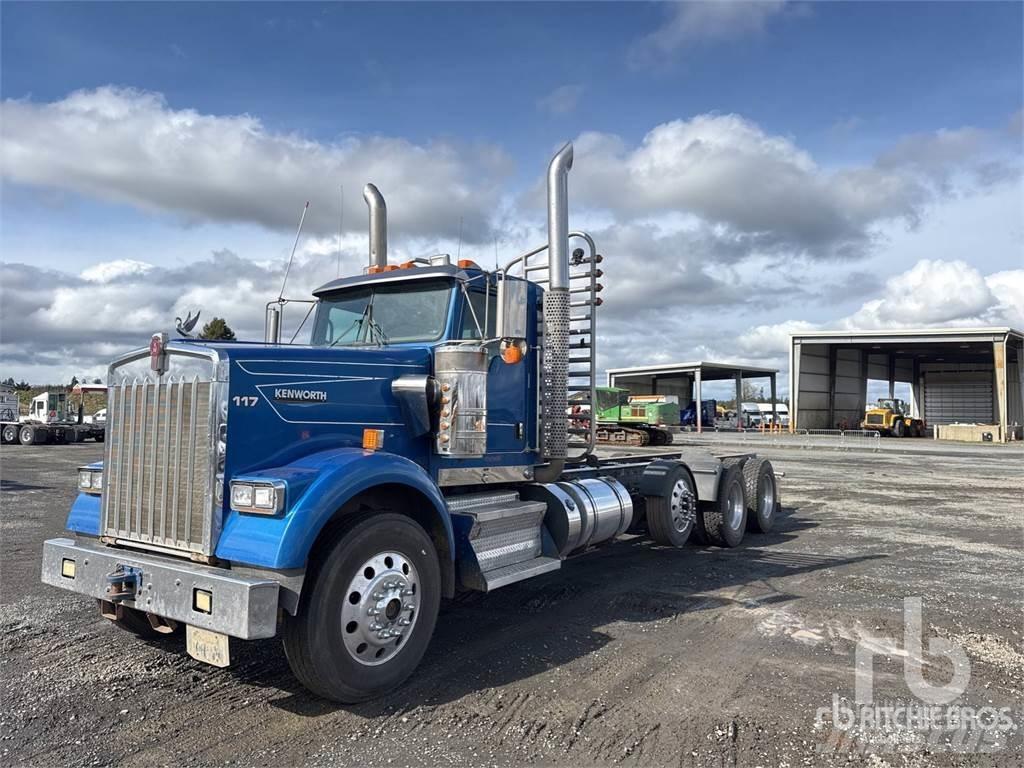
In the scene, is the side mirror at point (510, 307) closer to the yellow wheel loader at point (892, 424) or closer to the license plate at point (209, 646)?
the license plate at point (209, 646)

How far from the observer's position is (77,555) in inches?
176

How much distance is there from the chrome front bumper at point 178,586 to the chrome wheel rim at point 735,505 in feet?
22.8

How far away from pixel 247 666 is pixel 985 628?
5628 millimetres

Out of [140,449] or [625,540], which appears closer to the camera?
[140,449]

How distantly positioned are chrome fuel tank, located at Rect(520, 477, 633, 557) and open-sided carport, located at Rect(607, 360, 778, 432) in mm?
47495

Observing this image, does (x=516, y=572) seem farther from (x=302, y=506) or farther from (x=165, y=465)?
(x=165, y=465)

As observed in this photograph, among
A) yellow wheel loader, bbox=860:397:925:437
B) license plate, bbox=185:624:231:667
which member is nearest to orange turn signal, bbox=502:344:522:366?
license plate, bbox=185:624:231:667

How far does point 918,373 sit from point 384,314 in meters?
71.8

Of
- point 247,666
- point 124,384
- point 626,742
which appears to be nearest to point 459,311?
point 124,384

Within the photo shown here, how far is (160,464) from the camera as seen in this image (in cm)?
449

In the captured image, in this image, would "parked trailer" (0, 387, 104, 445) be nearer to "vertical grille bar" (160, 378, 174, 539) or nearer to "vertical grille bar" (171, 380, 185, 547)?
"vertical grille bar" (160, 378, 174, 539)

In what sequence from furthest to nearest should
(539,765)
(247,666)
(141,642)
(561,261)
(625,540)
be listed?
(625,540) < (561,261) < (141,642) < (247,666) < (539,765)

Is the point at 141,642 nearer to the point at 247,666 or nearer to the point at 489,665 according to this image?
the point at 247,666

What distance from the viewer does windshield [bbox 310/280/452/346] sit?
5.89 meters
